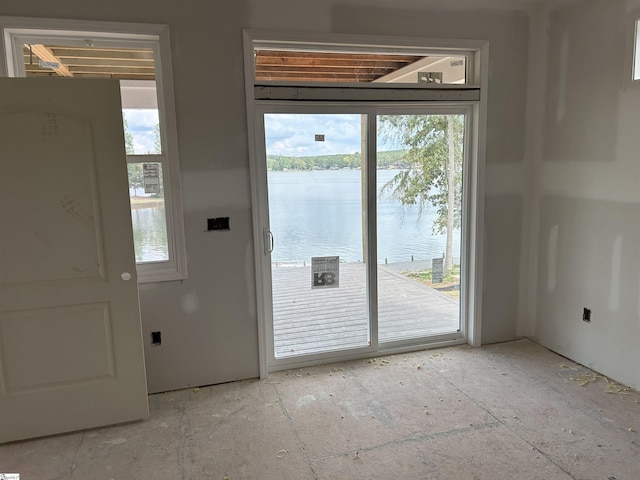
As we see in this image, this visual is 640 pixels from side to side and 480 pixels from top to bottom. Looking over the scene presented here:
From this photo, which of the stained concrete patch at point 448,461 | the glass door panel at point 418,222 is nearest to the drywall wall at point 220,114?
the glass door panel at point 418,222

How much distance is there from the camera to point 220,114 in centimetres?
300

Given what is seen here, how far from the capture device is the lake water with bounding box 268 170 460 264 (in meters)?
3.30

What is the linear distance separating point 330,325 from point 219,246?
1.15 m

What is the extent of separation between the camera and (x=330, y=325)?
3.64 m

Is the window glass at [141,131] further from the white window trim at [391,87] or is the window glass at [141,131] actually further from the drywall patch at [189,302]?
the drywall patch at [189,302]

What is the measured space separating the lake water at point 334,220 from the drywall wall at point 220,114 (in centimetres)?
28

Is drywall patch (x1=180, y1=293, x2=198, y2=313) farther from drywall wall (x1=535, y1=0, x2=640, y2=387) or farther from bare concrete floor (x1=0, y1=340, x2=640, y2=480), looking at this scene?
drywall wall (x1=535, y1=0, x2=640, y2=387)

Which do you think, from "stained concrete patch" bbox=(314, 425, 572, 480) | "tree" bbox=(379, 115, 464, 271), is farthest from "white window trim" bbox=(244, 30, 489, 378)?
"stained concrete patch" bbox=(314, 425, 572, 480)

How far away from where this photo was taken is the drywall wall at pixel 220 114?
113 inches

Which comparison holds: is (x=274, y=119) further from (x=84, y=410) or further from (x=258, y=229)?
(x=84, y=410)

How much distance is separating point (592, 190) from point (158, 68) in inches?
124

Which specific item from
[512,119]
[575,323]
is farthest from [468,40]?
[575,323]

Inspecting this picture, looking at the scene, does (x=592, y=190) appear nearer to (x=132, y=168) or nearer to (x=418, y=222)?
(x=418, y=222)

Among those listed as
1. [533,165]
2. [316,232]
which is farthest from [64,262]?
[533,165]
